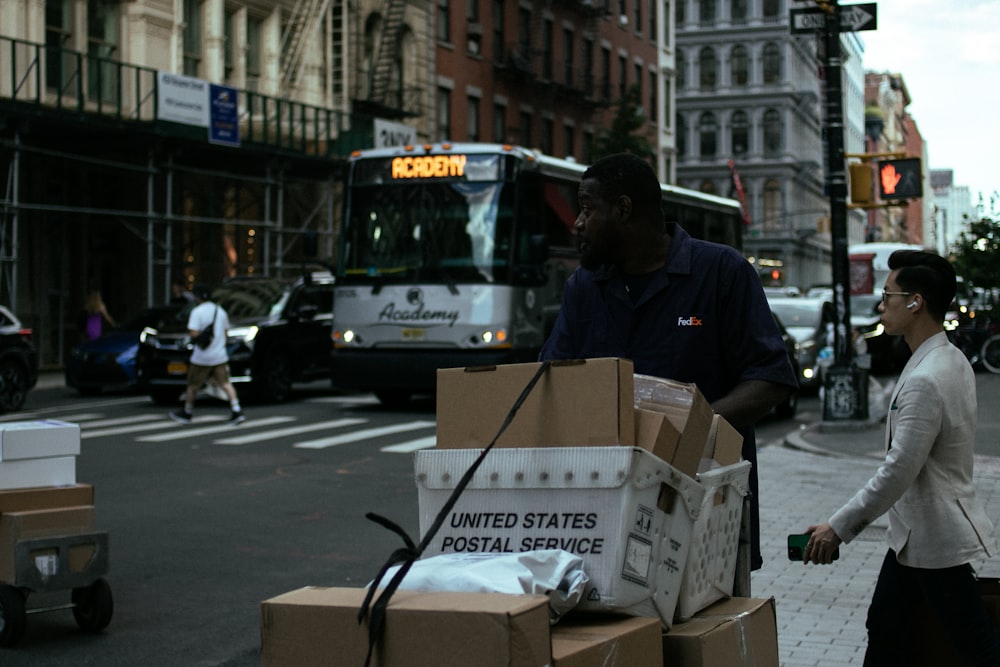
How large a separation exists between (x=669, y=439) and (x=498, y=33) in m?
45.9

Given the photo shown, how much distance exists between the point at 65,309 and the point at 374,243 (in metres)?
12.6

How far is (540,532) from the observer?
2.97 m

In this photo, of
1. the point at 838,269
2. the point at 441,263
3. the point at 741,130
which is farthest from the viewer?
the point at 741,130

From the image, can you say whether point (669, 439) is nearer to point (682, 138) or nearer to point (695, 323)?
point (695, 323)

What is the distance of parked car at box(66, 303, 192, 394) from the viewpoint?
22.4m

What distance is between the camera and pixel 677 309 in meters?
3.73

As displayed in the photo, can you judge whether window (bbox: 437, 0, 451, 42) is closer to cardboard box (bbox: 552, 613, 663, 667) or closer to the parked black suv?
the parked black suv

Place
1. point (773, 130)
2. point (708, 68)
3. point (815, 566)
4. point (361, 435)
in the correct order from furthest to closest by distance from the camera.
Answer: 1. point (708, 68)
2. point (773, 130)
3. point (361, 435)
4. point (815, 566)

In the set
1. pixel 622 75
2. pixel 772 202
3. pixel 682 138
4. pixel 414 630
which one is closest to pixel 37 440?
pixel 414 630

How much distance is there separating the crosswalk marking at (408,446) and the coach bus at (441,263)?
9.46 ft

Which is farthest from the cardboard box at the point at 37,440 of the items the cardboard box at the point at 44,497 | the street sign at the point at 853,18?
the street sign at the point at 853,18

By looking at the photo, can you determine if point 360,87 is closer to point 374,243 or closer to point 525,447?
point 374,243

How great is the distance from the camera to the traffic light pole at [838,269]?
1716 centimetres

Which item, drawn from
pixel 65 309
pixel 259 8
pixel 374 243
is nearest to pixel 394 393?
pixel 374 243
